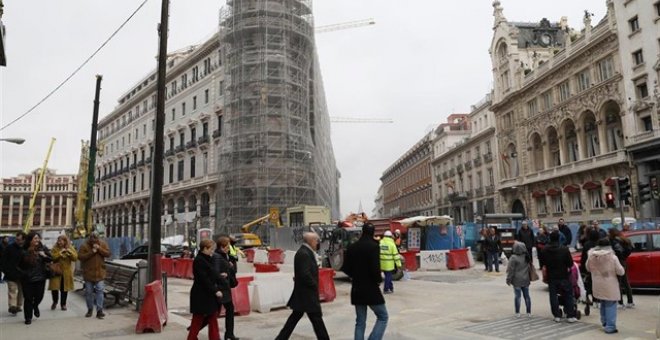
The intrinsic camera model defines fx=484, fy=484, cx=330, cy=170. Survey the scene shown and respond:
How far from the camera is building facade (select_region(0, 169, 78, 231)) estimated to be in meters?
128

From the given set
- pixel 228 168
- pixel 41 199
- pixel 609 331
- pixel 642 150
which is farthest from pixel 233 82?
pixel 41 199

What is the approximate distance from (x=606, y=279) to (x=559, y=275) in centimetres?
80

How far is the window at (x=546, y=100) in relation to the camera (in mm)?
42066

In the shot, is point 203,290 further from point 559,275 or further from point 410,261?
point 410,261

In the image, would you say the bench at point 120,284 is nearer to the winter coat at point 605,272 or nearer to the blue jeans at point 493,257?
the winter coat at point 605,272

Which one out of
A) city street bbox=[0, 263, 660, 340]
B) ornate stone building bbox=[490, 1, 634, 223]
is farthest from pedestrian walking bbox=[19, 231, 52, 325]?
ornate stone building bbox=[490, 1, 634, 223]

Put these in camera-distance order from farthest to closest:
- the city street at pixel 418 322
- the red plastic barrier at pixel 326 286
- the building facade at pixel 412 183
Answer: the building facade at pixel 412 183
the red plastic barrier at pixel 326 286
the city street at pixel 418 322

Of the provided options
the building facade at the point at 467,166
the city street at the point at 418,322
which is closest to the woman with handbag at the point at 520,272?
the city street at the point at 418,322

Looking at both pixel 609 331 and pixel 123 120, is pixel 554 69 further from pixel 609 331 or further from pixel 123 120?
pixel 123 120

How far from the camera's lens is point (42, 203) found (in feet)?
426

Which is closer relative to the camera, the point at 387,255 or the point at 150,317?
the point at 150,317

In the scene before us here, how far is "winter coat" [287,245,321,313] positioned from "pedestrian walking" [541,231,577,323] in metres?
4.71

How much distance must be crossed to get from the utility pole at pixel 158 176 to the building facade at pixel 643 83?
30639mm

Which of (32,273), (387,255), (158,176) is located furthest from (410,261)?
(32,273)
